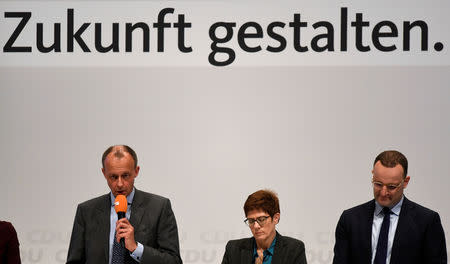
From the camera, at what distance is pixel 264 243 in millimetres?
4184

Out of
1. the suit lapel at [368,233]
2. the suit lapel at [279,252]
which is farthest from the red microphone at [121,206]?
the suit lapel at [368,233]

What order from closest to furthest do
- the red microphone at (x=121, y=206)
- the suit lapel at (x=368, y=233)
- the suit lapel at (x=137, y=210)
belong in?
the red microphone at (x=121, y=206) → the suit lapel at (x=368, y=233) → the suit lapel at (x=137, y=210)

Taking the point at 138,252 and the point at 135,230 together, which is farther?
the point at 135,230

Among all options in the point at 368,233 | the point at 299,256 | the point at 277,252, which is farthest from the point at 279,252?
the point at 368,233

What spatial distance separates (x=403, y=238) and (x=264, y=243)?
752 millimetres

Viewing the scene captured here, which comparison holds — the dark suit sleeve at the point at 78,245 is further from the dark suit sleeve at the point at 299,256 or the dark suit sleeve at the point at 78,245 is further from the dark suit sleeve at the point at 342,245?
the dark suit sleeve at the point at 342,245

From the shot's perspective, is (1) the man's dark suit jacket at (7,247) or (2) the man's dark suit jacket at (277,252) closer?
(2) the man's dark suit jacket at (277,252)

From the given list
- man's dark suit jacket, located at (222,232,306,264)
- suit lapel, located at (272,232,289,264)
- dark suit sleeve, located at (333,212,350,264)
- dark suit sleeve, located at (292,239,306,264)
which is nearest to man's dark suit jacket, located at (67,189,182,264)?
man's dark suit jacket, located at (222,232,306,264)

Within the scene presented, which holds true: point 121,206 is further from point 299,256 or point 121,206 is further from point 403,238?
point 403,238

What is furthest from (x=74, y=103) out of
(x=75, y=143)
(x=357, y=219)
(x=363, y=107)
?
(x=357, y=219)

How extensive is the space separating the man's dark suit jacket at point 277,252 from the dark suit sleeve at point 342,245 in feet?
0.61

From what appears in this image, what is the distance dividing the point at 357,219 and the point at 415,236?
324 millimetres

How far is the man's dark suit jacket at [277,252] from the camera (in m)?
4.14

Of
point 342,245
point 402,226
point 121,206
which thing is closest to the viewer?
point 121,206
